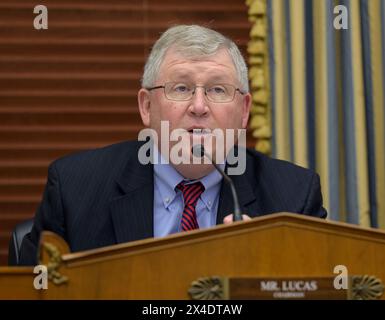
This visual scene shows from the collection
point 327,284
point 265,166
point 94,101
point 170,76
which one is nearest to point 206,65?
point 170,76

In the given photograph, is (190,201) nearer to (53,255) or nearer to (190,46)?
(190,46)

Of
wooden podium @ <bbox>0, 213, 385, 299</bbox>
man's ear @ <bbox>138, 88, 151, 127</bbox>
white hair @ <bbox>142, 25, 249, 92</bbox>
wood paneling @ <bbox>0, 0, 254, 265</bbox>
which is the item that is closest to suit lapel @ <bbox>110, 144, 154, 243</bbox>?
man's ear @ <bbox>138, 88, 151, 127</bbox>

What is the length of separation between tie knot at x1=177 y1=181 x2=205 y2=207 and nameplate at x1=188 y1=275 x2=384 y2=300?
81cm

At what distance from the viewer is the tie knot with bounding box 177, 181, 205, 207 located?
7.65 ft

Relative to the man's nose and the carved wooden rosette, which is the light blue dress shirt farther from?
the carved wooden rosette

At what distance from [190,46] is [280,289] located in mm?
1056

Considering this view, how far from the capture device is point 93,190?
2.38 m

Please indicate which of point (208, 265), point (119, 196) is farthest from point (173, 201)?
point (208, 265)

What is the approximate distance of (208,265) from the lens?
1.53 metres

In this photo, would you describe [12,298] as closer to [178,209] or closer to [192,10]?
[178,209]

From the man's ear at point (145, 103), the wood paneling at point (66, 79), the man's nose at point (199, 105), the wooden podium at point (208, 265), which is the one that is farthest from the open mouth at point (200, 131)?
the wood paneling at point (66, 79)

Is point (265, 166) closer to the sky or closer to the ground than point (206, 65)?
closer to the ground

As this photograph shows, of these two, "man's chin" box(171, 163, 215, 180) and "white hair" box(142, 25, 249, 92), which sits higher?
"white hair" box(142, 25, 249, 92)

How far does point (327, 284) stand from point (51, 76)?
241 centimetres
